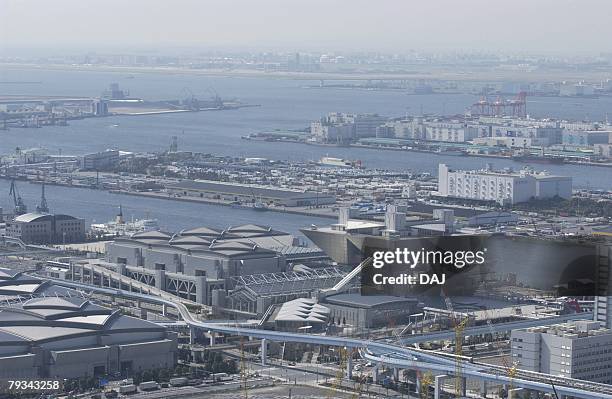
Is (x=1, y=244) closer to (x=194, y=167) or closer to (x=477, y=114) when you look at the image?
(x=194, y=167)

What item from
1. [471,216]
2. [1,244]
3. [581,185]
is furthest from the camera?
[581,185]

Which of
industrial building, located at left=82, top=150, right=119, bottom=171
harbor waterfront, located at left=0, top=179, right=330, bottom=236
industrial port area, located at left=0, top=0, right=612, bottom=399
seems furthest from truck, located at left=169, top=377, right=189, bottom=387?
industrial building, located at left=82, top=150, right=119, bottom=171

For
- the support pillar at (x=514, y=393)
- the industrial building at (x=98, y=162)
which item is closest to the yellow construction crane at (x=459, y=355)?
the support pillar at (x=514, y=393)

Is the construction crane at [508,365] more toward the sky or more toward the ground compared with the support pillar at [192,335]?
more toward the sky

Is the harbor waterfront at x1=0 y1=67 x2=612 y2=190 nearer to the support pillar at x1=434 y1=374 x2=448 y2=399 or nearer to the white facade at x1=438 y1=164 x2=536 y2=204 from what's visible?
the white facade at x1=438 y1=164 x2=536 y2=204

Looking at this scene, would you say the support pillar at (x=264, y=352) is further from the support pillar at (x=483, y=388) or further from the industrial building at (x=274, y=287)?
the support pillar at (x=483, y=388)

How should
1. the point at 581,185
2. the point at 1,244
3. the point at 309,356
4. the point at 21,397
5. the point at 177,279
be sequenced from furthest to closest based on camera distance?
the point at 581,185 < the point at 1,244 < the point at 177,279 < the point at 309,356 < the point at 21,397

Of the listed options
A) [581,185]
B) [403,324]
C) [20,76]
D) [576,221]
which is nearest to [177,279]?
[403,324]

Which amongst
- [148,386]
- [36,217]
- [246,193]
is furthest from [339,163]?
[148,386]

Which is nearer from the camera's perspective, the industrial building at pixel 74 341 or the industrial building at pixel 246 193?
the industrial building at pixel 74 341
